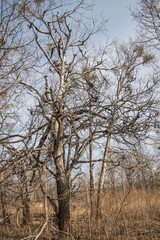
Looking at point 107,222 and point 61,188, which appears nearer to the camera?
point 107,222

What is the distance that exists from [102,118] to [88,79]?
1.26 metres

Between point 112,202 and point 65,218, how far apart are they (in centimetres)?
94

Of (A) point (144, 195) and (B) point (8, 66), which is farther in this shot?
(A) point (144, 195)

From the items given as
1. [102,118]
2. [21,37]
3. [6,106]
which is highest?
[21,37]

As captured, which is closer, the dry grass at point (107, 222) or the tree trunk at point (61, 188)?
the dry grass at point (107, 222)

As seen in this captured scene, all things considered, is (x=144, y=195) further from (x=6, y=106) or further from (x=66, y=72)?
(x=6, y=106)

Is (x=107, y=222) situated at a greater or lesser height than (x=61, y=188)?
lesser

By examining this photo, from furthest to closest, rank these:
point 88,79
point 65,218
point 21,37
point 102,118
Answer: point 88,79, point 102,118, point 21,37, point 65,218

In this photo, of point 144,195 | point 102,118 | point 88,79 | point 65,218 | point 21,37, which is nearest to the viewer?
point 65,218

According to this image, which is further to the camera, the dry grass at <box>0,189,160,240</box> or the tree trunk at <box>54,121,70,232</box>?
the tree trunk at <box>54,121,70,232</box>

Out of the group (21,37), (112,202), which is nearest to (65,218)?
(112,202)

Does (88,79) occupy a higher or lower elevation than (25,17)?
lower

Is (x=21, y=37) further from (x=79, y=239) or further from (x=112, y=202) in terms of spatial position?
(x=79, y=239)

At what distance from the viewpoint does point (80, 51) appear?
482 centimetres
